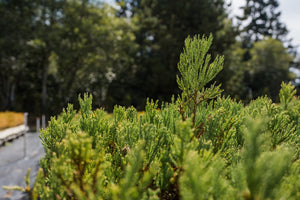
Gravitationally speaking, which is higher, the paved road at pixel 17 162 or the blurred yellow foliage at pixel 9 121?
the blurred yellow foliage at pixel 9 121

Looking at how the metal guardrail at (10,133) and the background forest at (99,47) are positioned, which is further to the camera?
Result: the background forest at (99,47)

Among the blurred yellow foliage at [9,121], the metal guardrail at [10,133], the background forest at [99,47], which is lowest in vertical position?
the metal guardrail at [10,133]

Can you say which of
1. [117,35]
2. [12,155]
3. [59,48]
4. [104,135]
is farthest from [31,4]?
[104,135]

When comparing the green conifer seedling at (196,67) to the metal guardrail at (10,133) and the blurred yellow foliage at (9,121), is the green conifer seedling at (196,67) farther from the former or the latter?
the blurred yellow foliage at (9,121)

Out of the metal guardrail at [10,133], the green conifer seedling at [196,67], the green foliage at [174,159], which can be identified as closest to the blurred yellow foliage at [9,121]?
the metal guardrail at [10,133]

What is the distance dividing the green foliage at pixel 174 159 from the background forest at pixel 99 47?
1885cm

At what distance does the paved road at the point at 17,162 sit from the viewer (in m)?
7.34

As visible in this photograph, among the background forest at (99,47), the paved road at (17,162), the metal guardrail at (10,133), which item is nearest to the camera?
the paved road at (17,162)

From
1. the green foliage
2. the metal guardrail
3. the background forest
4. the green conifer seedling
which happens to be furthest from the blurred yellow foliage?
the green conifer seedling

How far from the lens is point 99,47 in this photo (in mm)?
25281

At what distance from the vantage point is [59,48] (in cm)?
2266

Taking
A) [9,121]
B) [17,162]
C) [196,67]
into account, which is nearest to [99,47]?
[9,121]

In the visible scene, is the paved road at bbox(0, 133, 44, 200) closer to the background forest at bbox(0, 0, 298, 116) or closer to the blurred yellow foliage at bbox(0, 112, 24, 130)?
the blurred yellow foliage at bbox(0, 112, 24, 130)

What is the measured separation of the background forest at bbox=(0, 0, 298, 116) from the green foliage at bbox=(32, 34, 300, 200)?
1885 centimetres
